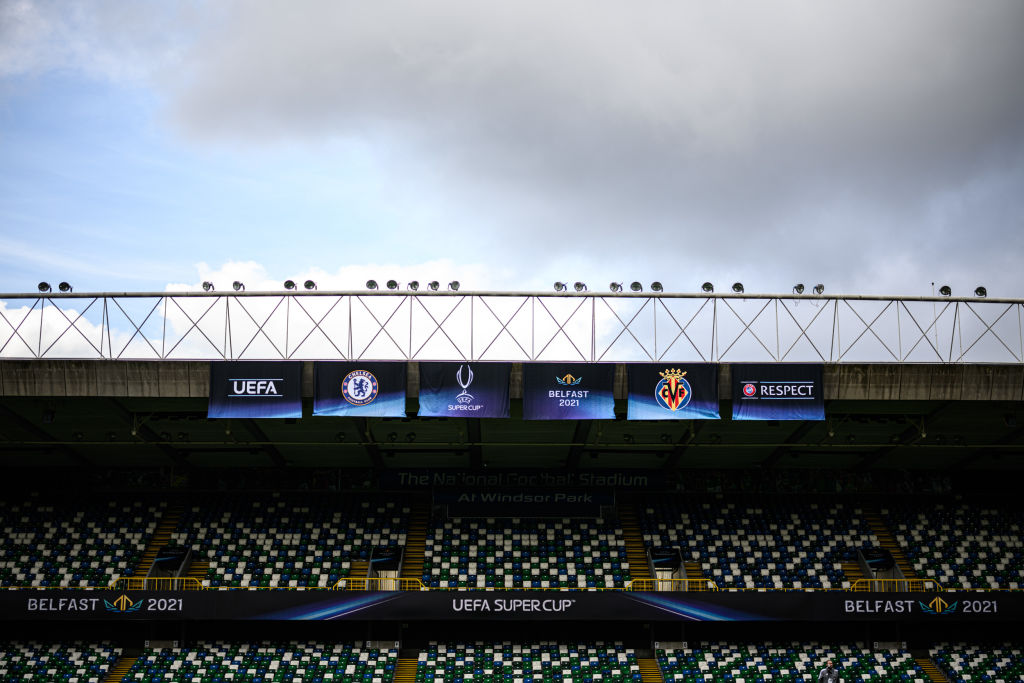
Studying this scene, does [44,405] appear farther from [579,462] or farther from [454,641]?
[579,462]

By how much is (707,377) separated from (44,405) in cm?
2315

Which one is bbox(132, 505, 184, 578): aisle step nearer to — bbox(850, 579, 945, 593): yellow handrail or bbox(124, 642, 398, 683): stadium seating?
bbox(124, 642, 398, 683): stadium seating

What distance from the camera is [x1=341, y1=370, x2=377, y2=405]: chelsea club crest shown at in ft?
97.8

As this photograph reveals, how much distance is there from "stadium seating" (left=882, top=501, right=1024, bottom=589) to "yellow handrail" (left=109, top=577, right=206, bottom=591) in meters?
29.2

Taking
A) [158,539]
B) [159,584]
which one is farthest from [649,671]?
[158,539]

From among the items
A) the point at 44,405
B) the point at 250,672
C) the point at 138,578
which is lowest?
the point at 250,672

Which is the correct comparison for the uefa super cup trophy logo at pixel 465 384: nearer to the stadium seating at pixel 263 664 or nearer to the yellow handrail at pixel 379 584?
the yellow handrail at pixel 379 584

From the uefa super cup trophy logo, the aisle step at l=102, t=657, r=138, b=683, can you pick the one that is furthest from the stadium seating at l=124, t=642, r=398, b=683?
the uefa super cup trophy logo

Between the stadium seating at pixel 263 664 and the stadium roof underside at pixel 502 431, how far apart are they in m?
7.78

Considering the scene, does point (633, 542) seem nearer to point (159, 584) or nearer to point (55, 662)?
point (159, 584)

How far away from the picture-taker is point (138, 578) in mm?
35188

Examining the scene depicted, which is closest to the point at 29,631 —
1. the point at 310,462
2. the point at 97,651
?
the point at 97,651

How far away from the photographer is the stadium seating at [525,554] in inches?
1425

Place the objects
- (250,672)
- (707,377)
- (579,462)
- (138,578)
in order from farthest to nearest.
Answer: (579,462) < (138,578) < (250,672) < (707,377)
